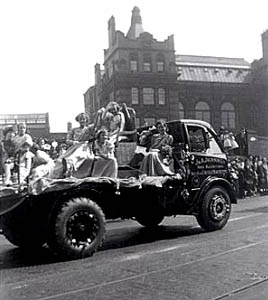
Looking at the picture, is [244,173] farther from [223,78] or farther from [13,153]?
[223,78]

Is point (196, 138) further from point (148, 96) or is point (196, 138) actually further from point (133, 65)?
point (148, 96)

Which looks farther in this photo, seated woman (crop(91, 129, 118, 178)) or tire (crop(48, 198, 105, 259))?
seated woman (crop(91, 129, 118, 178))

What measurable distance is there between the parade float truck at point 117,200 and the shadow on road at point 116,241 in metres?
0.19

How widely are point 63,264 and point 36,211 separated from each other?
0.94 m

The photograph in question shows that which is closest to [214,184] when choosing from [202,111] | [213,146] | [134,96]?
[213,146]

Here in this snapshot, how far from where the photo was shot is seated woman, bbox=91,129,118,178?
791cm

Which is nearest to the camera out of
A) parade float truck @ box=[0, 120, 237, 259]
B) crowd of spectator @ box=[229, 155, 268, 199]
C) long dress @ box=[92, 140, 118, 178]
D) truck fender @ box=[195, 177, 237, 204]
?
parade float truck @ box=[0, 120, 237, 259]

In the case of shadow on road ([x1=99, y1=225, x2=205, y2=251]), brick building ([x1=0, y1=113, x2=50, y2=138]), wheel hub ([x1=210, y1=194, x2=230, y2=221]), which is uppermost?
brick building ([x1=0, y1=113, x2=50, y2=138])

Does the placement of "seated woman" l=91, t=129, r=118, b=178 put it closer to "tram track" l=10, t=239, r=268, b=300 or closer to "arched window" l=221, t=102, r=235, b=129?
"tram track" l=10, t=239, r=268, b=300

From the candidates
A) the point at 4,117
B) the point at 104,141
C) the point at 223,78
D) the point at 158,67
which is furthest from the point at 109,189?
the point at 223,78

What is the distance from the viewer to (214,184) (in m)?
9.51

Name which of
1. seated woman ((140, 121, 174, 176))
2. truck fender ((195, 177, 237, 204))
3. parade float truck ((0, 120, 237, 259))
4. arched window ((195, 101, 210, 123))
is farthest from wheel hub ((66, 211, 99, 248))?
arched window ((195, 101, 210, 123))

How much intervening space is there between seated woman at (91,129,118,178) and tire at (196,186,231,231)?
214 centimetres

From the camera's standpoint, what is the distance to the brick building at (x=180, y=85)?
40125 millimetres
